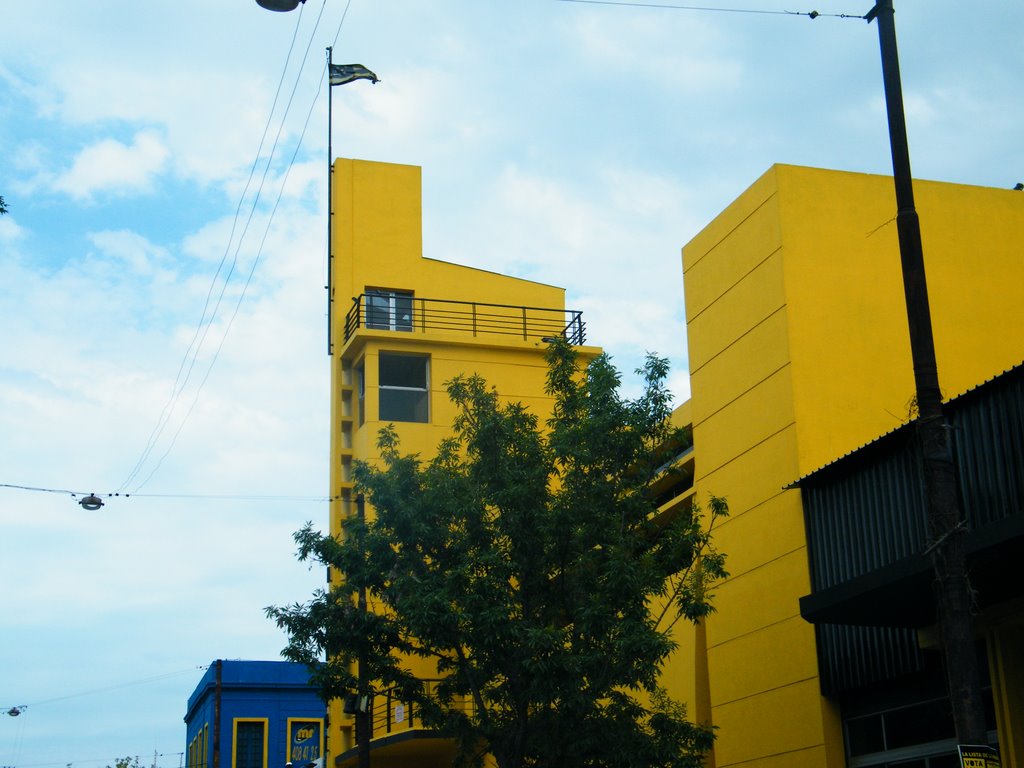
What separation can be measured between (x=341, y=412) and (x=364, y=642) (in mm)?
16985

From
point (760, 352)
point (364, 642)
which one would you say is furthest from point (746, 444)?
point (364, 642)

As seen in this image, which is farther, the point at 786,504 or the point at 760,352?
Answer: the point at 760,352

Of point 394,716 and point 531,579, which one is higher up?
point 531,579

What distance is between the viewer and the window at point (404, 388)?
3378 centimetres

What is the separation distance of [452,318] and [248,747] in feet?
81.6

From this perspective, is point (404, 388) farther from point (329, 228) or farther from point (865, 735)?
point (865, 735)

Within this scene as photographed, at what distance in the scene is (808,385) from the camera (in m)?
20.5

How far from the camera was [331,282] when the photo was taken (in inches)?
1430

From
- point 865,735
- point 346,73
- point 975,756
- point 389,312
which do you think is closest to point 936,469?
point 975,756

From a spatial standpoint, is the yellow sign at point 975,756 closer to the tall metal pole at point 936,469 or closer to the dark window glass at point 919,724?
the tall metal pole at point 936,469

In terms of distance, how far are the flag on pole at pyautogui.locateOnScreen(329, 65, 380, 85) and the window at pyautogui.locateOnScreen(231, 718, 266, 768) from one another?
28.1 metres

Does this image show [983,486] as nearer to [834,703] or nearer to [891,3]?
[834,703]

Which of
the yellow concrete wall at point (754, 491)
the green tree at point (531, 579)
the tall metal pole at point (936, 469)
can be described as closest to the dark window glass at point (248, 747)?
the yellow concrete wall at point (754, 491)

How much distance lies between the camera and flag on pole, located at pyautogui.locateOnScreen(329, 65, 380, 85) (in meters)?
37.0
